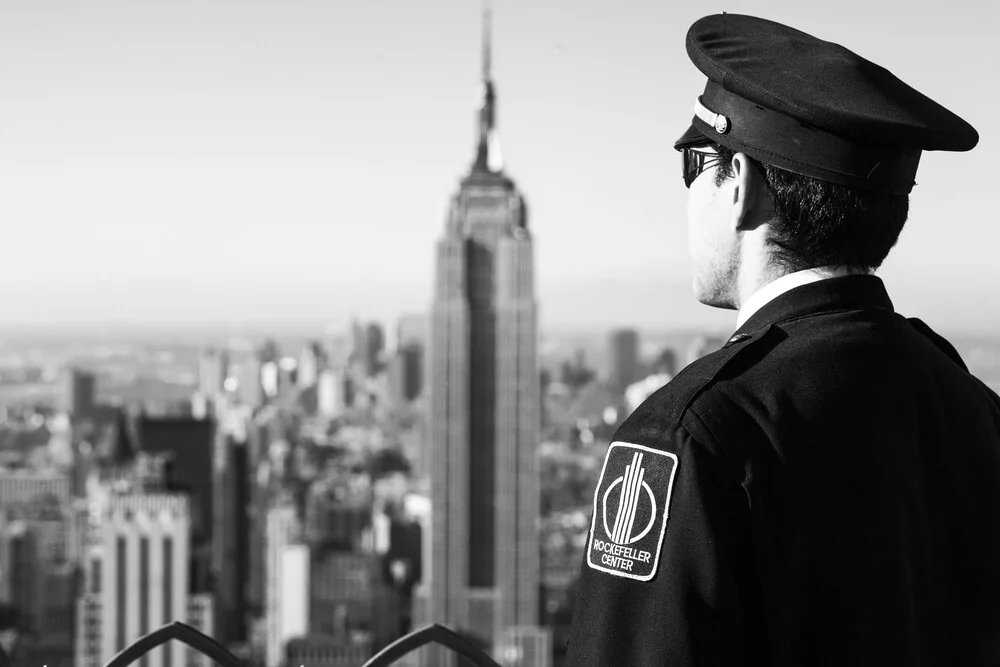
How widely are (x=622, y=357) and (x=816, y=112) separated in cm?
3129

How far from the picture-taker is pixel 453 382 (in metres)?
35.3

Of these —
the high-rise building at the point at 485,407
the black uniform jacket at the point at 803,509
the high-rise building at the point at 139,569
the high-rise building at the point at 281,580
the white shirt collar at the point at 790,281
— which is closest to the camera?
the black uniform jacket at the point at 803,509

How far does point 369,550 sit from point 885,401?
35053mm

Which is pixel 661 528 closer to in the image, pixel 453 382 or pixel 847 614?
pixel 847 614

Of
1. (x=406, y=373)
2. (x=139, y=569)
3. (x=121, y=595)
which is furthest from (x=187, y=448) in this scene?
(x=121, y=595)

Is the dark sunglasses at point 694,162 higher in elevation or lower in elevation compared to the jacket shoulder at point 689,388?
higher

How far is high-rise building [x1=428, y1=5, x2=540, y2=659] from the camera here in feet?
113

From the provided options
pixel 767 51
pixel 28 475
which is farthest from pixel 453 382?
pixel 767 51

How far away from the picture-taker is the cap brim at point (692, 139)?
1.10 m

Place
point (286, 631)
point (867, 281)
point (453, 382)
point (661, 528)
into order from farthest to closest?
point (453, 382), point (286, 631), point (867, 281), point (661, 528)

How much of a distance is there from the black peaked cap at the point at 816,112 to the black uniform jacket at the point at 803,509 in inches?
3.4

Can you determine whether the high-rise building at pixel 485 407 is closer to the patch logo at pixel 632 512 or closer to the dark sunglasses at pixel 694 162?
the dark sunglasses at pixel 694 162

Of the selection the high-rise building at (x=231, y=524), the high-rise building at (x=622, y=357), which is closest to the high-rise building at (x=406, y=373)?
the high-rise building at (x=231, y=524)

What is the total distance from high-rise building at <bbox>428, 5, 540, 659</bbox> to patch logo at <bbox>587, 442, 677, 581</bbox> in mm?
32816
